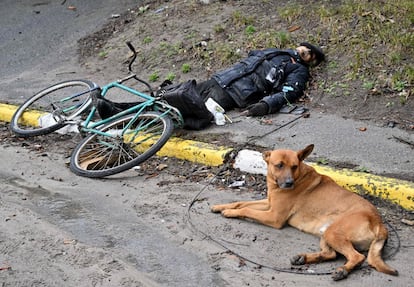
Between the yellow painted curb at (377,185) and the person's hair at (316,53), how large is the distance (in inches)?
94.6

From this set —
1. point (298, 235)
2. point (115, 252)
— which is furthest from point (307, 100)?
point (115, 252)

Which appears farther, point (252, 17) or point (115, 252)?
point (252, 17)

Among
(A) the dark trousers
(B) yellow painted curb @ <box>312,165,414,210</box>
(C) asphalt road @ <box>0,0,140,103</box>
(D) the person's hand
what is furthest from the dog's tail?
(C) asphalt road @ <box>0,0,140,103</box>

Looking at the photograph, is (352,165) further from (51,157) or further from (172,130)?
(51,157)

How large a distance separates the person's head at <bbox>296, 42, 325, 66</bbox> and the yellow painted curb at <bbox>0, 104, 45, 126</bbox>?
3.12m

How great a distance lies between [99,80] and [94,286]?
5.06 m

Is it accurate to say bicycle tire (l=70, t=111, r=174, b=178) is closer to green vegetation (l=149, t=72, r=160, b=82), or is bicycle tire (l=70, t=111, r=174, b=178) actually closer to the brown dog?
the brown dog

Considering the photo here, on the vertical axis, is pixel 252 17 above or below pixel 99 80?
above

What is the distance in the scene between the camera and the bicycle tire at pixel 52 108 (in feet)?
22.8

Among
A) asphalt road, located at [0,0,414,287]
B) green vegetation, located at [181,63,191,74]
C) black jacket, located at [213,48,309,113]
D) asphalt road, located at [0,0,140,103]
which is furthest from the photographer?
→ asphalt road, located at [0,0,140,103]

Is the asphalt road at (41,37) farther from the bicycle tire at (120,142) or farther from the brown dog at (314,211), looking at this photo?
the brown dog at (314,211)

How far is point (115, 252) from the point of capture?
4375 millimetres

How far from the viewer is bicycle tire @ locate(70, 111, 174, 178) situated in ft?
20.5

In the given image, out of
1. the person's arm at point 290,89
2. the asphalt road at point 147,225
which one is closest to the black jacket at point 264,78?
the person's arm at point 290,89
